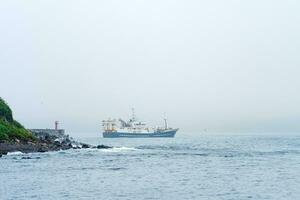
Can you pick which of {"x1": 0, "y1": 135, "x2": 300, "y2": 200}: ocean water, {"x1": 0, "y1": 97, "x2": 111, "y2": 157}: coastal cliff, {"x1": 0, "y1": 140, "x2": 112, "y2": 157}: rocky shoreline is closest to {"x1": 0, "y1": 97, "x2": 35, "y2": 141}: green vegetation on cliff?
{"x1": 0, "y1": 97, "x2": 111, "y2": 157}: coastal cliff

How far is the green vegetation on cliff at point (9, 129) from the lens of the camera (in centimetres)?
8256

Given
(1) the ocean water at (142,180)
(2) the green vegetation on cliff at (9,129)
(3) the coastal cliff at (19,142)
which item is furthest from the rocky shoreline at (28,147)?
(1) the ocean water at (142,180)

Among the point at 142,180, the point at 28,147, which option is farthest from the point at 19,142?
the point at 142,180

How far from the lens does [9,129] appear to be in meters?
86.3

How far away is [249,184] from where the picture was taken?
44.9 meters

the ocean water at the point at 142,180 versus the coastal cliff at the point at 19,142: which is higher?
the coastal cliff at the point at 19,142

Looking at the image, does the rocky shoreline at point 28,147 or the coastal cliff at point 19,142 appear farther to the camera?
the coastal cliff at point 19,142

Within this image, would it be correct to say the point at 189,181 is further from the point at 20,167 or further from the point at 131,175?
the point at 20,167

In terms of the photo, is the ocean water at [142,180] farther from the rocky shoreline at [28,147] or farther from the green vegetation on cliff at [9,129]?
the green vegetation on cliff at [9,129]

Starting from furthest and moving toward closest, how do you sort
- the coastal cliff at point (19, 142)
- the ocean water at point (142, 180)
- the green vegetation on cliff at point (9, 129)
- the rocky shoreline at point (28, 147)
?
the green vegetation on cliff at point (9, 129), the coastal cliff at point (19, 142), the rocky shoreline at point (28, 147), the ocean water at point (142, 180)

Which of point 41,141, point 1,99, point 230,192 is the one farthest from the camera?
point 1,99

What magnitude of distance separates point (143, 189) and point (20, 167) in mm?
20233

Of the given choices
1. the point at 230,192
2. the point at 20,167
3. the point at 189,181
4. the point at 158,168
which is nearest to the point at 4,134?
the point at 20,167

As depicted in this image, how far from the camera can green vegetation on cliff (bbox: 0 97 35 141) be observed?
82562mm
